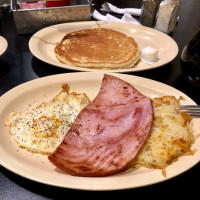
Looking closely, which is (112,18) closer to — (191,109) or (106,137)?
(191,109)

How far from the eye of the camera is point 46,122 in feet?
3.92

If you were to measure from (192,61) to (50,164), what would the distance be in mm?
1027

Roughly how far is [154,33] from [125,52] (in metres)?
0.49

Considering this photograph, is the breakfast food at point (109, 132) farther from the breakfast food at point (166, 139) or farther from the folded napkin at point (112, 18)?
the folded napkin at point (112, 18)

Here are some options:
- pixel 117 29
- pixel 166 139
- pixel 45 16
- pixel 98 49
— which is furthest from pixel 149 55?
pixel 45 16

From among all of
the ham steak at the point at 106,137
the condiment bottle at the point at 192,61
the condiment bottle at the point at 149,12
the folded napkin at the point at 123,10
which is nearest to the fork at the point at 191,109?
the ham steak at the point at 106,137

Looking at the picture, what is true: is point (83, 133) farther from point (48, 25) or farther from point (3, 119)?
point (48, 25)

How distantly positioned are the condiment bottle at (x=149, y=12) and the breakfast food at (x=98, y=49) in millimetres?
413

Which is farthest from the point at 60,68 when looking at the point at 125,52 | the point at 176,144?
the point at 176,144

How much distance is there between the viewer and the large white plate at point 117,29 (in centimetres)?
187

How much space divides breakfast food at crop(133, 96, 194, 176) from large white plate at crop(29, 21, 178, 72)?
0.62 m

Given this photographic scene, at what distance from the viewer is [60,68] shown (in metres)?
1.79

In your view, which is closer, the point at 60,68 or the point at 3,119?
the point at 3,119

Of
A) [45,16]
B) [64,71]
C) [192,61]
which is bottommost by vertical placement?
[64,71]
